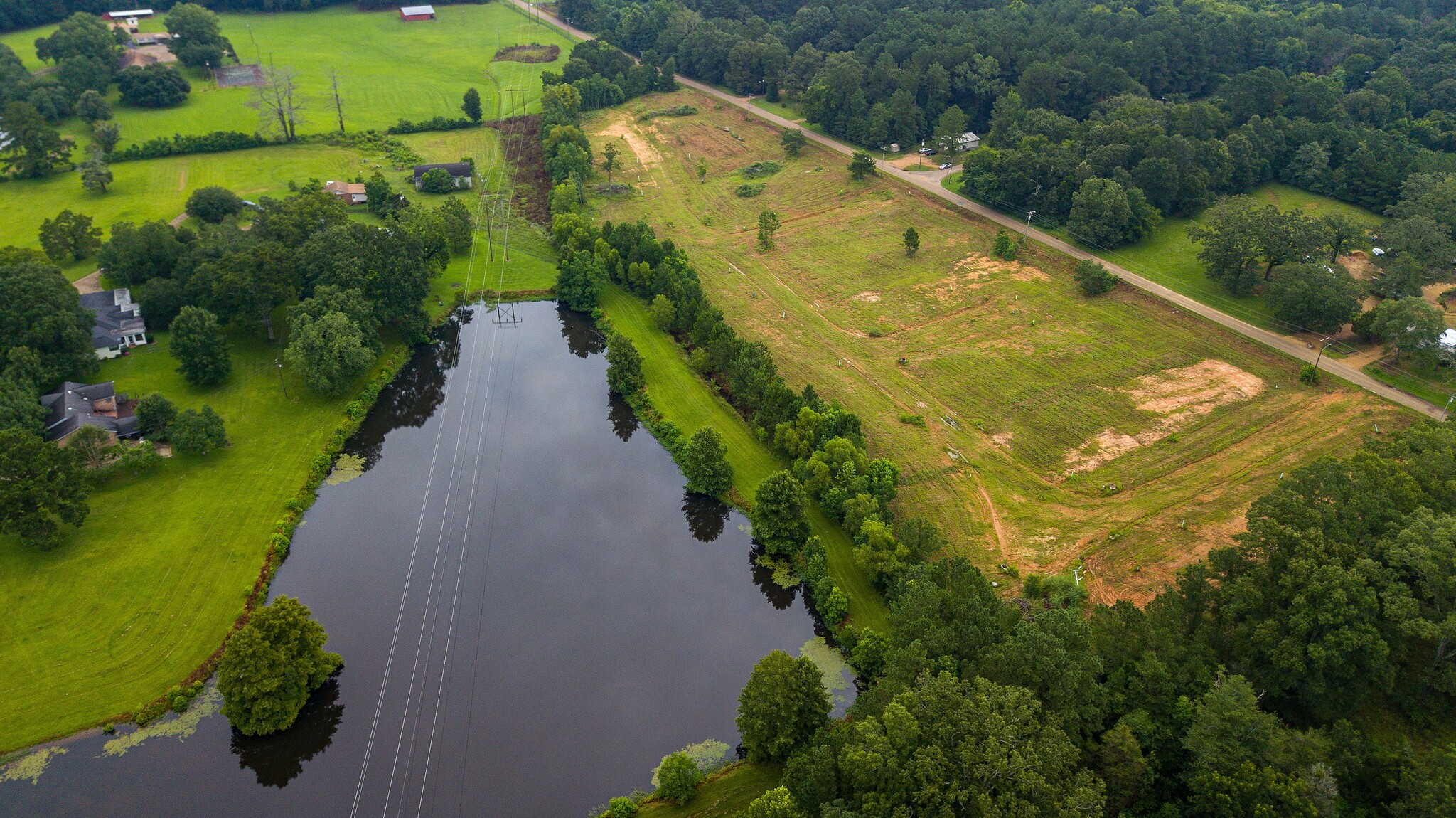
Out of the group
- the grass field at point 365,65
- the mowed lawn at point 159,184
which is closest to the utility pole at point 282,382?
the mowed lawn at point 159,184

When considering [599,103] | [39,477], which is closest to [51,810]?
[39,477]

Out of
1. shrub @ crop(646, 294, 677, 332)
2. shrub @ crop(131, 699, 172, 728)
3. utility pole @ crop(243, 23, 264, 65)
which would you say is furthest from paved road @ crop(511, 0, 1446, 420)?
shrub @ crop(131, 699, 172, 728)

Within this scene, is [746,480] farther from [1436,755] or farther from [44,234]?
[44,234]

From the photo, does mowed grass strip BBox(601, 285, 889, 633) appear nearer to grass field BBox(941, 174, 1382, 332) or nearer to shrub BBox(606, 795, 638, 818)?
shrub BBox(606, 795, 638, 818)

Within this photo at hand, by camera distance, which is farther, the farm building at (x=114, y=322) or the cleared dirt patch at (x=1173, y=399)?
the farm building at (x=114, y=322)

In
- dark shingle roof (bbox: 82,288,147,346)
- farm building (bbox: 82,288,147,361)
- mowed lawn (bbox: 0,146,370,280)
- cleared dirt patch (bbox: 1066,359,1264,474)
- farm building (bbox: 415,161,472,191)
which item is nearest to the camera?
cleared dirt patch (bbox: 1066,359,1264,474)

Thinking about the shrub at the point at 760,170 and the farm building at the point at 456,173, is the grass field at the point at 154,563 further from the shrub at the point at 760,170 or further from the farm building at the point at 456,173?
the shrub at the point at 760,170
